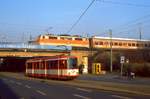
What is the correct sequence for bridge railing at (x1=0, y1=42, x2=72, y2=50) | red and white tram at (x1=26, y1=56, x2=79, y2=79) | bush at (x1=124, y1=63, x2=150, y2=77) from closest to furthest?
red and white tram at (x1=26, y1=56, x2=79, y2=79), bush at (x1=124, y1=63, x2=150, y2=77), bridge railing at (x1=0, y1=42, x2=72, y2=50)

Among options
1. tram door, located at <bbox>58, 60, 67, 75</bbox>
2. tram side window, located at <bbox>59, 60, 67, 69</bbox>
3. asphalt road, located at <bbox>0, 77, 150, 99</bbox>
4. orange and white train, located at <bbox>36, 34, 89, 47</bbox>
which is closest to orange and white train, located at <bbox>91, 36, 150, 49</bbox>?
orange and white train, located at <bbox>36, 34, 89, 47</bbox>

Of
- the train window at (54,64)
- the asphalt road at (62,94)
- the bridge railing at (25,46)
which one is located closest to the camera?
the asphalt road at (62,94)

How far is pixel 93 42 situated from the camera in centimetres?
9450

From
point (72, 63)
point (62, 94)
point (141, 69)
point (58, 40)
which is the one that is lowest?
point (62, 94)

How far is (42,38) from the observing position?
91.2 metres

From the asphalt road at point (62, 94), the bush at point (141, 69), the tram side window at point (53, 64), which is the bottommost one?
the asphalt road at point (62, 94)

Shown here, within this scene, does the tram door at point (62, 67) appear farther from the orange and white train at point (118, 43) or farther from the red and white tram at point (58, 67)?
the orange and white train at point (118, 43)

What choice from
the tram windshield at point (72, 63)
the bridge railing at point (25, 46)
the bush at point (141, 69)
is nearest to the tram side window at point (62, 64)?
the tram windshield at point (72, 63)

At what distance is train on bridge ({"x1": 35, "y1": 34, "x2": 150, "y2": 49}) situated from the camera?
91250 millimetres

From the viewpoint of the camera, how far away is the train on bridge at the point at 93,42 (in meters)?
91.2

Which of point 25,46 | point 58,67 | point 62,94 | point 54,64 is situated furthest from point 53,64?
point 25,46

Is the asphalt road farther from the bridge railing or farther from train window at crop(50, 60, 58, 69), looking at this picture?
the bridge railing

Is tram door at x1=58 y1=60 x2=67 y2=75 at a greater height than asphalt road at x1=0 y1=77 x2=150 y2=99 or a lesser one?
greater

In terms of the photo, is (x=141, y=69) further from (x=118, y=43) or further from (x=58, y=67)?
(x=118, y=43)
